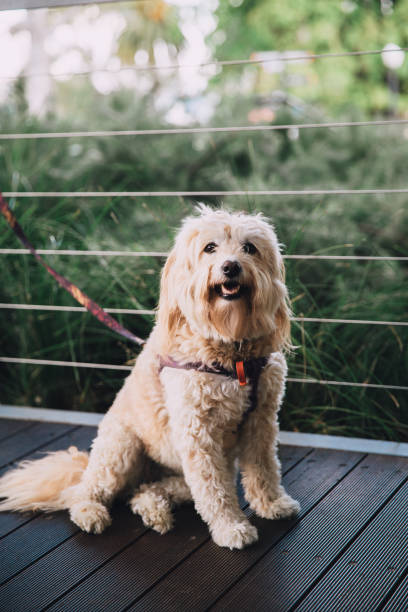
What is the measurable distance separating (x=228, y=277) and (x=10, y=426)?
1.58 metres

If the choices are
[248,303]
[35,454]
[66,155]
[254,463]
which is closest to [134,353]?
[35,454]

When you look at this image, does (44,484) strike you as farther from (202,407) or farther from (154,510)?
(202,407)

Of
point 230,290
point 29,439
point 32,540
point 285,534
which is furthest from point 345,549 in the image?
point 29,439

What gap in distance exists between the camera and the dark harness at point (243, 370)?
76.3 inches

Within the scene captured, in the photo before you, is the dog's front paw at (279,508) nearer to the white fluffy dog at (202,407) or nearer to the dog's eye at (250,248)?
the white fluffy dog at (202,407)

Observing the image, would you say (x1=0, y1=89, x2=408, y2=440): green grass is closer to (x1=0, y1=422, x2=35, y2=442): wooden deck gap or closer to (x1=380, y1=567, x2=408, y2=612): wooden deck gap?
(x1=0, y1=422, x2=35, y2=442): wooden deck gap

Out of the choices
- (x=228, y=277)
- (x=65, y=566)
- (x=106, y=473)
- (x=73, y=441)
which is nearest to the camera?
(x=228, y=277)

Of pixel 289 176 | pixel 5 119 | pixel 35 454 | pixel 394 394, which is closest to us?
pixel 35 454

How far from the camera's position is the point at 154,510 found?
2.07 m

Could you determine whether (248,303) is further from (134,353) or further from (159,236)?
(159,236)

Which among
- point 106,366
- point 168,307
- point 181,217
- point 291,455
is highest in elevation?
point 181,217

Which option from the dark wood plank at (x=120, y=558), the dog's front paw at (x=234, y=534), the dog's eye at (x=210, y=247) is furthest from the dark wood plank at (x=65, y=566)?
the dog's eye at (x=210, y=247)

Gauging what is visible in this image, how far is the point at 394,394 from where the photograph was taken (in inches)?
111

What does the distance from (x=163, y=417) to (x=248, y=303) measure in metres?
0.52
